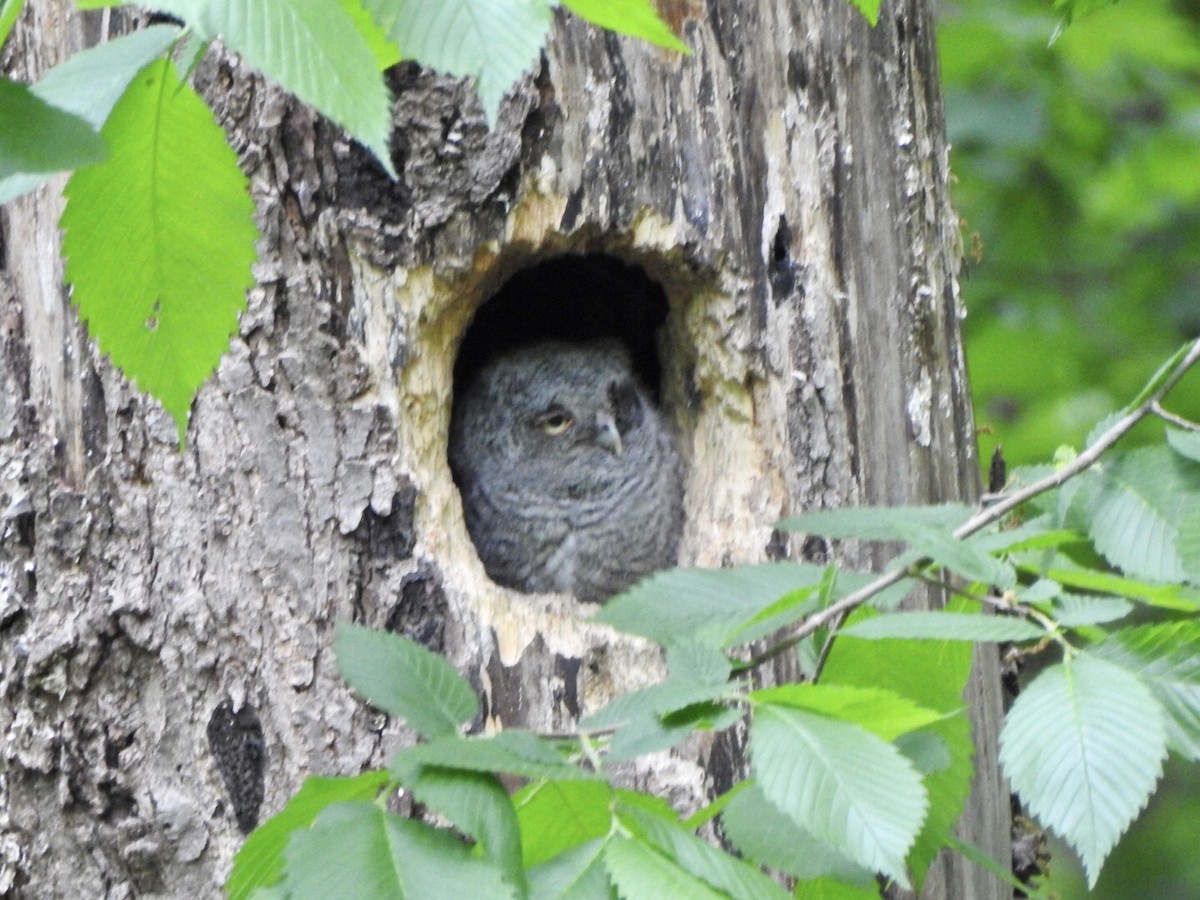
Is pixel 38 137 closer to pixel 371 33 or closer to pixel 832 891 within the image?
pixel 371 33

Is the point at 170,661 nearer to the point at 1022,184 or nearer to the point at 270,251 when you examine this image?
the point at 270,251

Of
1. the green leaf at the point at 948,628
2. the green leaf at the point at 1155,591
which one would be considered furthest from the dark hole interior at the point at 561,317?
the green leaf at the point at 948,628

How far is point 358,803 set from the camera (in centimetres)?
124

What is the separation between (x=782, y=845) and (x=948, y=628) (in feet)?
0.96

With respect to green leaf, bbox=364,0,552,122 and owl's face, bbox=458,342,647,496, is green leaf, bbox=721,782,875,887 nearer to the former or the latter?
green leaf, bbox=364,0,552,122

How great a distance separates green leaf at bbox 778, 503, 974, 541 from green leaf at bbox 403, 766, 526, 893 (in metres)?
0.47

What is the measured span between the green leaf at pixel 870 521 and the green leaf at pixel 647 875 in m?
0.45

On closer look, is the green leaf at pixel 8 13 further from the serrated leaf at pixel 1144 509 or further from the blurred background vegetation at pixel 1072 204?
the blurred background vegetation at pixel 1072 204

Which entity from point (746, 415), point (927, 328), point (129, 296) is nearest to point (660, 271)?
point (746, 415)

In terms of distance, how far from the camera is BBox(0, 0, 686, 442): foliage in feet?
3.37

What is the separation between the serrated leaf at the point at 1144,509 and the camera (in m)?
1.44

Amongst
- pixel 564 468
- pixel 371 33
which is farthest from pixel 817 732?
pixel 564 468

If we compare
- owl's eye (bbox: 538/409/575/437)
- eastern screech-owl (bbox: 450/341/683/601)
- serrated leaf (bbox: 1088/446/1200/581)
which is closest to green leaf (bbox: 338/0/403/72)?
serrated leaf (bbox: 1088/446/1200/581)

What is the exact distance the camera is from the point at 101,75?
126cm
